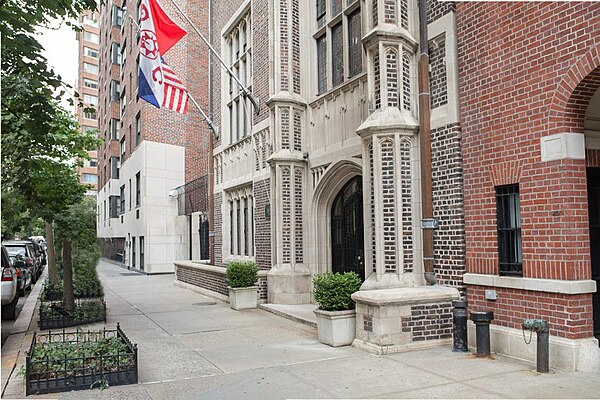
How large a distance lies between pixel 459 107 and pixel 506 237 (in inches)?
88.6

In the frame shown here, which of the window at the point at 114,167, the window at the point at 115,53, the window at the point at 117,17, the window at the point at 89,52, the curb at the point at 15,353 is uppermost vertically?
the window at the point at 89,52

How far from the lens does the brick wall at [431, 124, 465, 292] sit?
835 centimetres

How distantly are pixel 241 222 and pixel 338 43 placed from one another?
7.27 meters

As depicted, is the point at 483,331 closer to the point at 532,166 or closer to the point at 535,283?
the point at 535,283

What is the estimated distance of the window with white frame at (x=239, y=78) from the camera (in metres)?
16.6

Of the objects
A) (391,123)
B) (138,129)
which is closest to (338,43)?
(391,123)

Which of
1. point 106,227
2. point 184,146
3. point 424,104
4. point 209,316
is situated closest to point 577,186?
point 424,104

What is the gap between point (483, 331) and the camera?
7496mm

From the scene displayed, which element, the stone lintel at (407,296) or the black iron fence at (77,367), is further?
the stone lintel at (407,296)

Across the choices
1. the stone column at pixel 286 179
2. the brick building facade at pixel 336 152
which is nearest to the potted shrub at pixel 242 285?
the brick building facade at pixel 336 152

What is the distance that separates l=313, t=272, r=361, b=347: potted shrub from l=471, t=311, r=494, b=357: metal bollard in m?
2.07

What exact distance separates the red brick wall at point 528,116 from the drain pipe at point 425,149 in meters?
0.64

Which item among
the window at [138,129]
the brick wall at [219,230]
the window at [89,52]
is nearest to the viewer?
the brick wall at [219,230]

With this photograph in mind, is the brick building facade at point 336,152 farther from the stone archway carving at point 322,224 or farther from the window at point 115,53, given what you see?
the window at point 115,53
